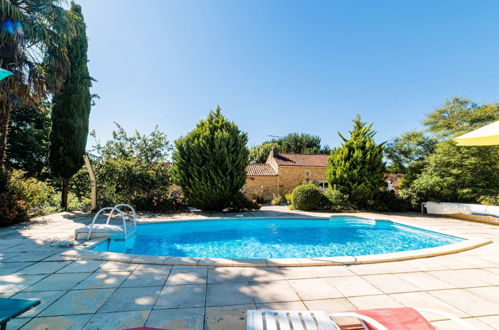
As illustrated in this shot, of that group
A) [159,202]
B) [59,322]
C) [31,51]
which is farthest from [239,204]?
[31,51]

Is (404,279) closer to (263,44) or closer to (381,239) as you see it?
(381,239)

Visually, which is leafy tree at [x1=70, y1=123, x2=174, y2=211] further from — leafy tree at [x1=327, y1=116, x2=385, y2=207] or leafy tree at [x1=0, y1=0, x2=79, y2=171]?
leafy tree at [x1=327, y1=116, x2=385, y2=207]

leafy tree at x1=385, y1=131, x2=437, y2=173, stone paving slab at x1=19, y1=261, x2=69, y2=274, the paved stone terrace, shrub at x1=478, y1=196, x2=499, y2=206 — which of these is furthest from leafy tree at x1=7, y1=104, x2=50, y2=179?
shrub at x1=478, y1=196, x2=499, y2=206

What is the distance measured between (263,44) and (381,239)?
11.2 meters

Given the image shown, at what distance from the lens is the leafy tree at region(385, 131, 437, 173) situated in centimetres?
1265

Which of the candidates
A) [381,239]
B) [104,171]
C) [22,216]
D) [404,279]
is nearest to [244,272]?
[404,279]

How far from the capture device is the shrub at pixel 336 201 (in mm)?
12523

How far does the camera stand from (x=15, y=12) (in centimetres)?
674

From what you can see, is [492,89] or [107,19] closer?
[107,19]

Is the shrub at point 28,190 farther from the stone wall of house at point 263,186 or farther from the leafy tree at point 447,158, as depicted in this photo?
the leafy tree at point 447,158

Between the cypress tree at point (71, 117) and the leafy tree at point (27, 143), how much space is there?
733 cm

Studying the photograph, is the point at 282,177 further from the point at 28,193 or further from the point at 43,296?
the point at 43,296

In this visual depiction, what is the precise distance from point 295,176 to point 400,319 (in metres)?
22.1

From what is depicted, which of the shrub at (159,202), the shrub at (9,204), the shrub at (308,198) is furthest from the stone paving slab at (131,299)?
the shrub at (308,198)
